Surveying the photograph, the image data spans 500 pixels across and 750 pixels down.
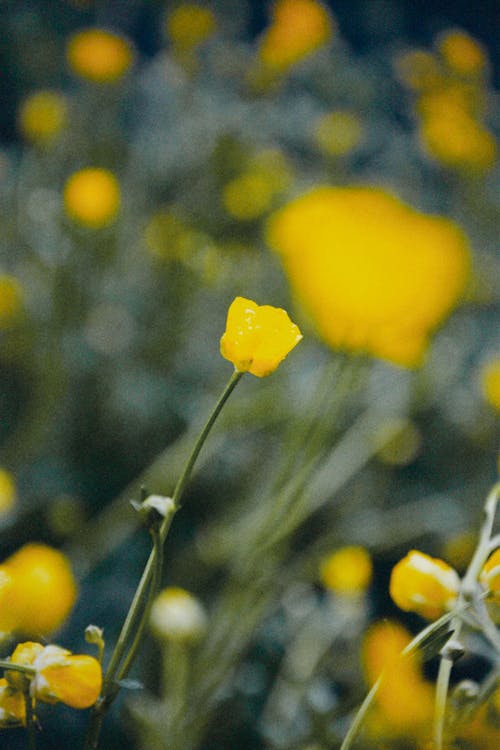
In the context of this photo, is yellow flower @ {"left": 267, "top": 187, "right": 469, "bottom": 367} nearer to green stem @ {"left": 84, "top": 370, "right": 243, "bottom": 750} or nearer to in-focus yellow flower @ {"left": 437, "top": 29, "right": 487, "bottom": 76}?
green stem @ {"left": 84, "top": 370, "right": 243, "bottom": 750}

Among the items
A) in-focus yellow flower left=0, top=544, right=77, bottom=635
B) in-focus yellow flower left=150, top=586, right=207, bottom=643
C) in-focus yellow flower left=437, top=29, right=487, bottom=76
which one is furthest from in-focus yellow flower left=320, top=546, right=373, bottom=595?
in-focus yellow flower left=437, top=29, right=487, bottom=76

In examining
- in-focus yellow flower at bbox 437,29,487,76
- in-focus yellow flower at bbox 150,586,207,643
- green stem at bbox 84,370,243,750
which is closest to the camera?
green stem at bbox 84,370,243,750

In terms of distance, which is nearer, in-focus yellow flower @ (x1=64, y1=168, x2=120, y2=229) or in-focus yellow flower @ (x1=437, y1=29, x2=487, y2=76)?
in-focus yellow flower @ (x1=64, y1=168, x2=120, y2=229)

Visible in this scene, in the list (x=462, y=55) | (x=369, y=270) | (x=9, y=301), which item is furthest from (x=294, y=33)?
(x=369, y=270)

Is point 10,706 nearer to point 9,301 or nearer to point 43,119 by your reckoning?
point 9,301

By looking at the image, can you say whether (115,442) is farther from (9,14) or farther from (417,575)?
(9,14)

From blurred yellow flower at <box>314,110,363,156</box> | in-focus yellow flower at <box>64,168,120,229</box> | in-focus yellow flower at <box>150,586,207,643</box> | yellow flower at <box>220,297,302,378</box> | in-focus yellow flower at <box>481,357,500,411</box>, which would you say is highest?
yellow flower at <box>220,297,302,378</box>

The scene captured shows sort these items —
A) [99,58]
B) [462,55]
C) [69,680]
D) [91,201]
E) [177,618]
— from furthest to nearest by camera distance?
[462,55] < [99,58] < [91,201] < [177,618] < [69,680]
